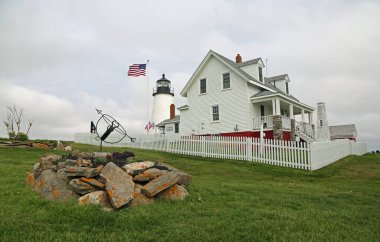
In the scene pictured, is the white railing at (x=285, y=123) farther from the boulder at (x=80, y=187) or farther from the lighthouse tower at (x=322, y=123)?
the boulder at (x=80, y=187)

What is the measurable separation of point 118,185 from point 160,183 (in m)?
A: 0.94

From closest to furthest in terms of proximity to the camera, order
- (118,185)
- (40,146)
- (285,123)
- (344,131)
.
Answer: (118,185), (40,146), (285,123), (344,131)

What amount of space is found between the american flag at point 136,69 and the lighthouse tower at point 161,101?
11.0m

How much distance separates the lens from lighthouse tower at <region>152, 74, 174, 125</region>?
39469 millimetres

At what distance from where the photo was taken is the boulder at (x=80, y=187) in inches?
230

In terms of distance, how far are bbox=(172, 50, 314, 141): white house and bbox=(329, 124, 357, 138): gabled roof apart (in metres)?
28.4

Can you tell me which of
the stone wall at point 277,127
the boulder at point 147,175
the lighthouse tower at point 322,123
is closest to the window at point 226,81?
the stone wall at point 277,127

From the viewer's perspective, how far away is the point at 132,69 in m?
28.8

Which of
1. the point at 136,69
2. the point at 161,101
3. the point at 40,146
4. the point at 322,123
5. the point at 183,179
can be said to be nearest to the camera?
the point at 183,179

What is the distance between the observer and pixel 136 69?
2877 cm

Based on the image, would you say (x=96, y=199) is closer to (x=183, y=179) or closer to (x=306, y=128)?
(x=183, y=179)

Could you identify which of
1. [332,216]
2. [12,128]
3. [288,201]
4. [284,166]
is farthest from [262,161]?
[12,128]

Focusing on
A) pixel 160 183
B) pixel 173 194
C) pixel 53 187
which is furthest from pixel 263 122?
pixel 53 187

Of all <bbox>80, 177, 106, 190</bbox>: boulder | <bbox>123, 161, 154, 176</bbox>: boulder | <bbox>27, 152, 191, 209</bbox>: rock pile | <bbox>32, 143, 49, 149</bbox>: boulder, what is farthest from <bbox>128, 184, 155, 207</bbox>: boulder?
<bbox>32, 143, 49, 149</bbox>: boulder
